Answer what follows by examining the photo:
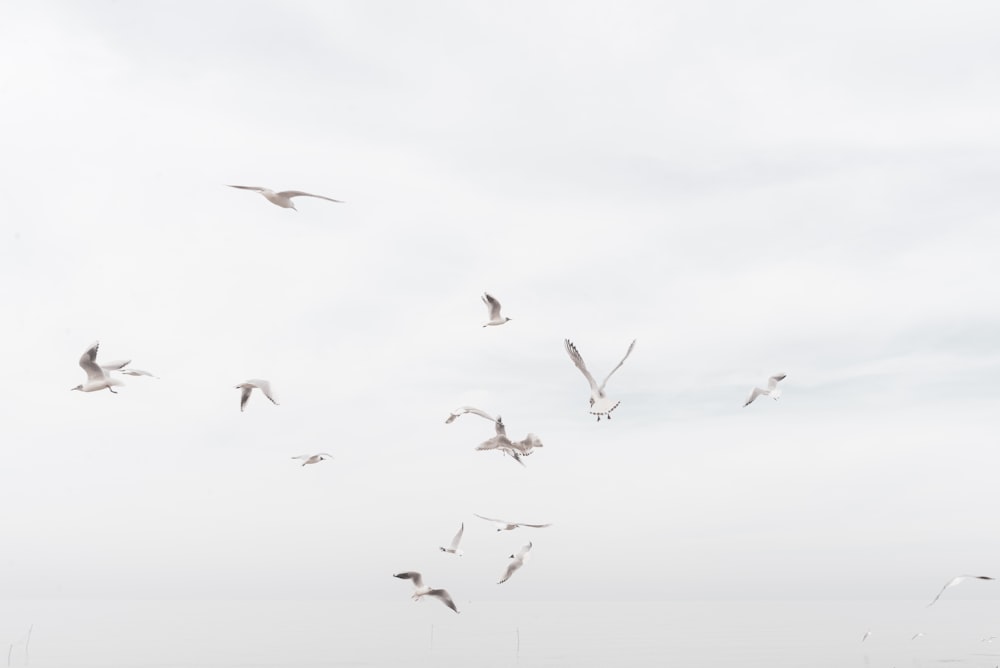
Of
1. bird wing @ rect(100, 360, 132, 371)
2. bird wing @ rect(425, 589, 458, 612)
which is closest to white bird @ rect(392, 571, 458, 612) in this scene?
bird wing @ rect(425, 589, 458, 612)

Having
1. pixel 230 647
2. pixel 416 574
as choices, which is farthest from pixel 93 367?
pixel 230 647

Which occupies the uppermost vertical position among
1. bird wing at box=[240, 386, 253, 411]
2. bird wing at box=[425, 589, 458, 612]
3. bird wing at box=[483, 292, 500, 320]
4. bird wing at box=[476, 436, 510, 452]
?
bird wing at box=[483, 292, 500, 320]

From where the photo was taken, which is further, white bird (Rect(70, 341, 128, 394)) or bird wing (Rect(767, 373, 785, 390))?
bird wing (Rect(767, 373, 785, 390))

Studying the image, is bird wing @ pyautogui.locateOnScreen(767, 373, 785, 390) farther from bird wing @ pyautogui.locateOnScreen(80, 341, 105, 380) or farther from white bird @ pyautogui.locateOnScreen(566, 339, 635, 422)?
bird wing @ pyautogui.locateOnScreen(80, 341, 105, 380)

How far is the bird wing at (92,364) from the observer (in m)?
35.7

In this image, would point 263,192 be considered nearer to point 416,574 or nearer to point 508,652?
point 416,574

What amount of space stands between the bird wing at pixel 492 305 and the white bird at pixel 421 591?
1056 cm

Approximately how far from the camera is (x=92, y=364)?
3597 cm

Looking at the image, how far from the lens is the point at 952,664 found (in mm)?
142875

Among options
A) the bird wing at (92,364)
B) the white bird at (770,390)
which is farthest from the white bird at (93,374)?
the white bird at (770,390)

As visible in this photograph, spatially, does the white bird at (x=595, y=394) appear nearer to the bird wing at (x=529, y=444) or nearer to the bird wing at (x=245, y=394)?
the bird wing at (x=529, y=444)

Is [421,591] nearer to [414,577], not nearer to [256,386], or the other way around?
[414,577]

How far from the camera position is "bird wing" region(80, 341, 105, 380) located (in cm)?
3572

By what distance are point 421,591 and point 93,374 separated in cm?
1476
